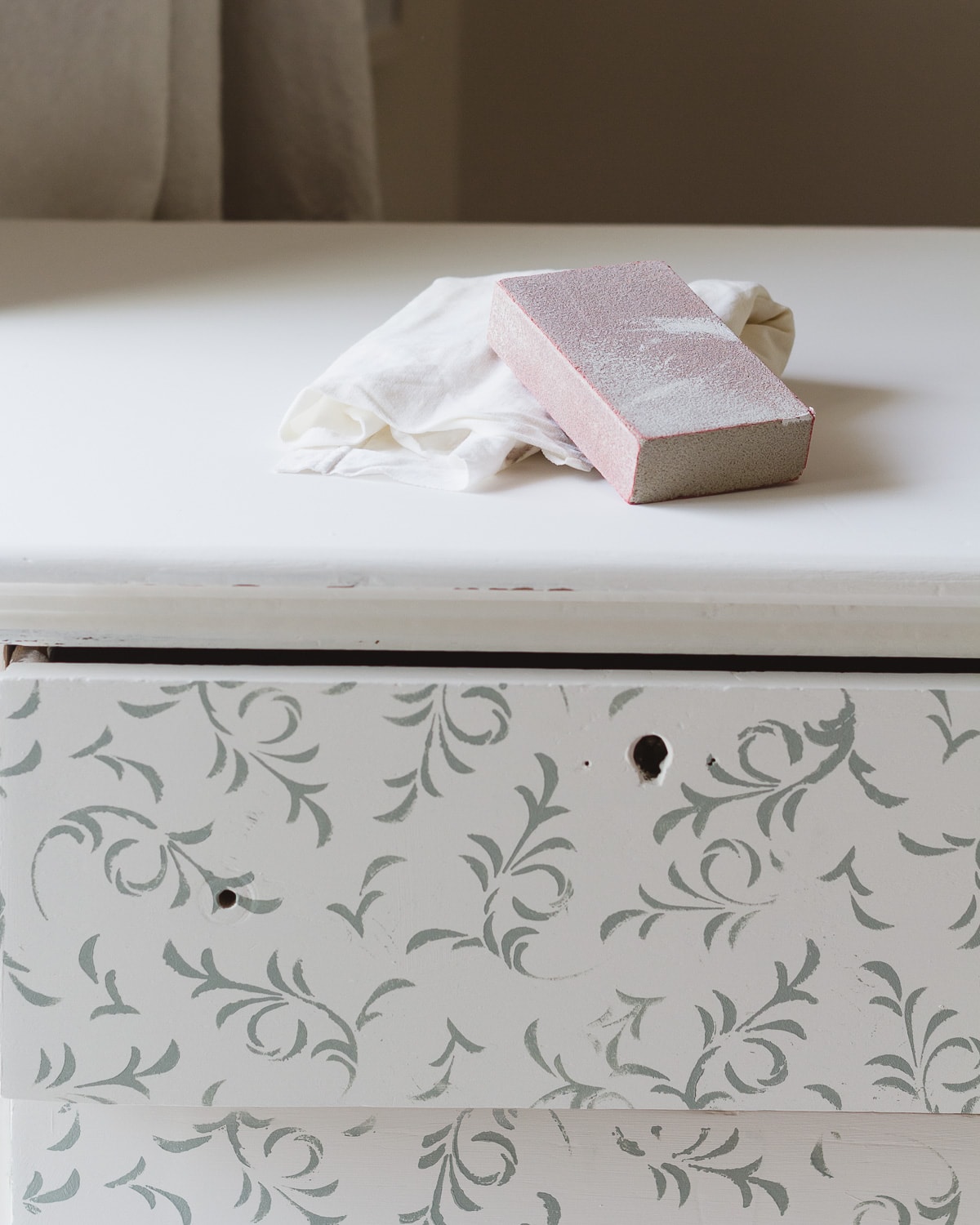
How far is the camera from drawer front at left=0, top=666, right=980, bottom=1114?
0.39 m

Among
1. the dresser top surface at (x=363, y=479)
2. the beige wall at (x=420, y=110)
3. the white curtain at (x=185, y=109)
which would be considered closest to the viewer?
the dresser top surface at (x=363, y=479)

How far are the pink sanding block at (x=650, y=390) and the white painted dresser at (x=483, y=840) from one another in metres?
0.01

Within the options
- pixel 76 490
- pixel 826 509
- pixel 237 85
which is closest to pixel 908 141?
pixel 237 85

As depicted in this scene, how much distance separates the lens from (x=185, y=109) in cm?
85

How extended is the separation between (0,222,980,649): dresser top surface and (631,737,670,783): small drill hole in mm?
38

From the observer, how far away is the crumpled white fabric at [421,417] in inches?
17.2

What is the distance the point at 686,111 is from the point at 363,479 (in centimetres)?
116

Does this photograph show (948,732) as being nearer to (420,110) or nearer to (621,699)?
(621,699)

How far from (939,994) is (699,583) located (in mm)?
170

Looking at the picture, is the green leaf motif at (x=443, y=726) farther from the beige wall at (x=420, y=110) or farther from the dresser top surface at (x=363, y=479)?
the beige wall at (x=420, y=110)

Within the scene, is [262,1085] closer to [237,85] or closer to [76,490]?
[76,490]

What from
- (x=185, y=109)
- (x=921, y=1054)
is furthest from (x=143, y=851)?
(x=185, y=109)

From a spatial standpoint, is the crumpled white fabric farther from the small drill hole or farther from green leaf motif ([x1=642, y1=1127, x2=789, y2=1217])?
green leaf motif ([x1=642, y1=1127, x2=789, y2=1217])

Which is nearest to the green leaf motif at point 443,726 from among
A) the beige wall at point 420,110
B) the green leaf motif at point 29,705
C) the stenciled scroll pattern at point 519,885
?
the stenciled scroll pattern at point 519,885
